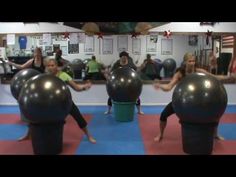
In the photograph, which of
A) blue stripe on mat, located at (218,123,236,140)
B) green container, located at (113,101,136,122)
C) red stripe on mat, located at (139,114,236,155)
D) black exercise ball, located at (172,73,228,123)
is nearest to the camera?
black exercise ball, located at (172,73,228,123)

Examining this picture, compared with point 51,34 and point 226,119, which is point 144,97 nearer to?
point 226,119

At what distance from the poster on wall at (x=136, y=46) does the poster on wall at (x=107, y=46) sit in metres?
0.56

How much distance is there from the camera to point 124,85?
17.2ft

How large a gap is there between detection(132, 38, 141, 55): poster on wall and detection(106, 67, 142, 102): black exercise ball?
1.88 meters

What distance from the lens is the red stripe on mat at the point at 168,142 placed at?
4023 mm

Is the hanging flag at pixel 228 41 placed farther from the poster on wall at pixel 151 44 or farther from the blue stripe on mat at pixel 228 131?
the blue stripe on mat at pixel 228 131

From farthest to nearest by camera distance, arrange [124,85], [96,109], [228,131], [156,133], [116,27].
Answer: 1. [116,27]
2. [96,109]
3. [124,85]
4. [228,131]
5. [156,133]

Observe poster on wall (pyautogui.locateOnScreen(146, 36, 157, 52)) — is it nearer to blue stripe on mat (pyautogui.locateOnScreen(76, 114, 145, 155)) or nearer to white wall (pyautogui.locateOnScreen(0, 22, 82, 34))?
white wall (pyautogui.locateOnScreen(0, 22, 82, 34))

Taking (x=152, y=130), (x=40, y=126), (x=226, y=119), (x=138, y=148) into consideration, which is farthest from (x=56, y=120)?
(x=226, y=119)

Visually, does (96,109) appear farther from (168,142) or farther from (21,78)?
(168,142)

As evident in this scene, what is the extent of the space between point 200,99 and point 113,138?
5.89ft

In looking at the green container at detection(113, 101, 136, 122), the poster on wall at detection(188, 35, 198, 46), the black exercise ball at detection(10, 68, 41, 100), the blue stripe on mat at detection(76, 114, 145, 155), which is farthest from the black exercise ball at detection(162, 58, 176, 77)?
the black exercise ball at detection(10, 68, 41, 100)

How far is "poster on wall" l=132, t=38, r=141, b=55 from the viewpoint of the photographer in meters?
7.24

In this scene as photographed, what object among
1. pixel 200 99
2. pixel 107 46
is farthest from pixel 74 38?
pixel 200 99
